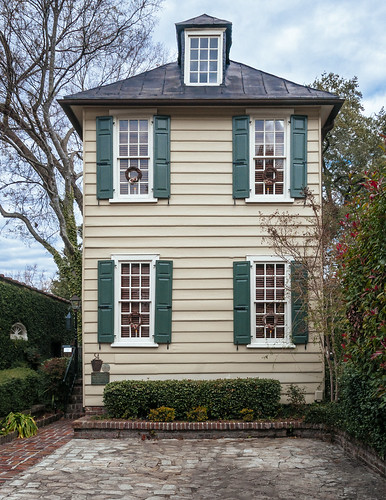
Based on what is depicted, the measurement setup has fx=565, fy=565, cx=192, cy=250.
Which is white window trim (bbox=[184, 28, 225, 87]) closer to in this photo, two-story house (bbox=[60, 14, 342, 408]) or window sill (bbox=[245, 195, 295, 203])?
two-story house (bbox=[60, 14, 342, 408])

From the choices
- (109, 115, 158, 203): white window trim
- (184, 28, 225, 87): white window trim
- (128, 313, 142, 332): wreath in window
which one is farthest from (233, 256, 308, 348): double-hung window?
(184, 28, 225, 87): white window trim

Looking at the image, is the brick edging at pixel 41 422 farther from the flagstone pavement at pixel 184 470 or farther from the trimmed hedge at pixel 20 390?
the trimmed hedge at pixel 20 390

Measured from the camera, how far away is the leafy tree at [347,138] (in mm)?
22859

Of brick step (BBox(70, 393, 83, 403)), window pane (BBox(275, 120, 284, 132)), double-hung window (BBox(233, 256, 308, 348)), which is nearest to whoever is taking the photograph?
double-hung window (BBox(233, 256, 308, 348))

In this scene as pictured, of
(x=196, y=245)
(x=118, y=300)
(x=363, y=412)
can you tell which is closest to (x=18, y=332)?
(x=118, y=300)

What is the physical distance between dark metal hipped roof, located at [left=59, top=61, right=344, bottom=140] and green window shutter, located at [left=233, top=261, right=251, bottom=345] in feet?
10.8

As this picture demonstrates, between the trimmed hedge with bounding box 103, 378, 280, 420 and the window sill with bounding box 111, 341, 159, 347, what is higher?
the window sill with bounding box 111, 341, 159, 347

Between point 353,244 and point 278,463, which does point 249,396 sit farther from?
point 353,244

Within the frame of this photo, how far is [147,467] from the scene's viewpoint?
7742 millimetres

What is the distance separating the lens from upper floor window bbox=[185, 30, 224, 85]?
12195mm

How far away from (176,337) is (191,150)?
12.3 feet

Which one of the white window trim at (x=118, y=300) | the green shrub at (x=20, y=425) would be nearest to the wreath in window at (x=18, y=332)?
the green shrub at (x=20, y=425)

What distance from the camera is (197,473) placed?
7426 mm

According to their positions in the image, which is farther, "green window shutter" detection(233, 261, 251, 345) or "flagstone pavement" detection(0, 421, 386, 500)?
"green window shutter" detection(233, 261, 251, 345)
